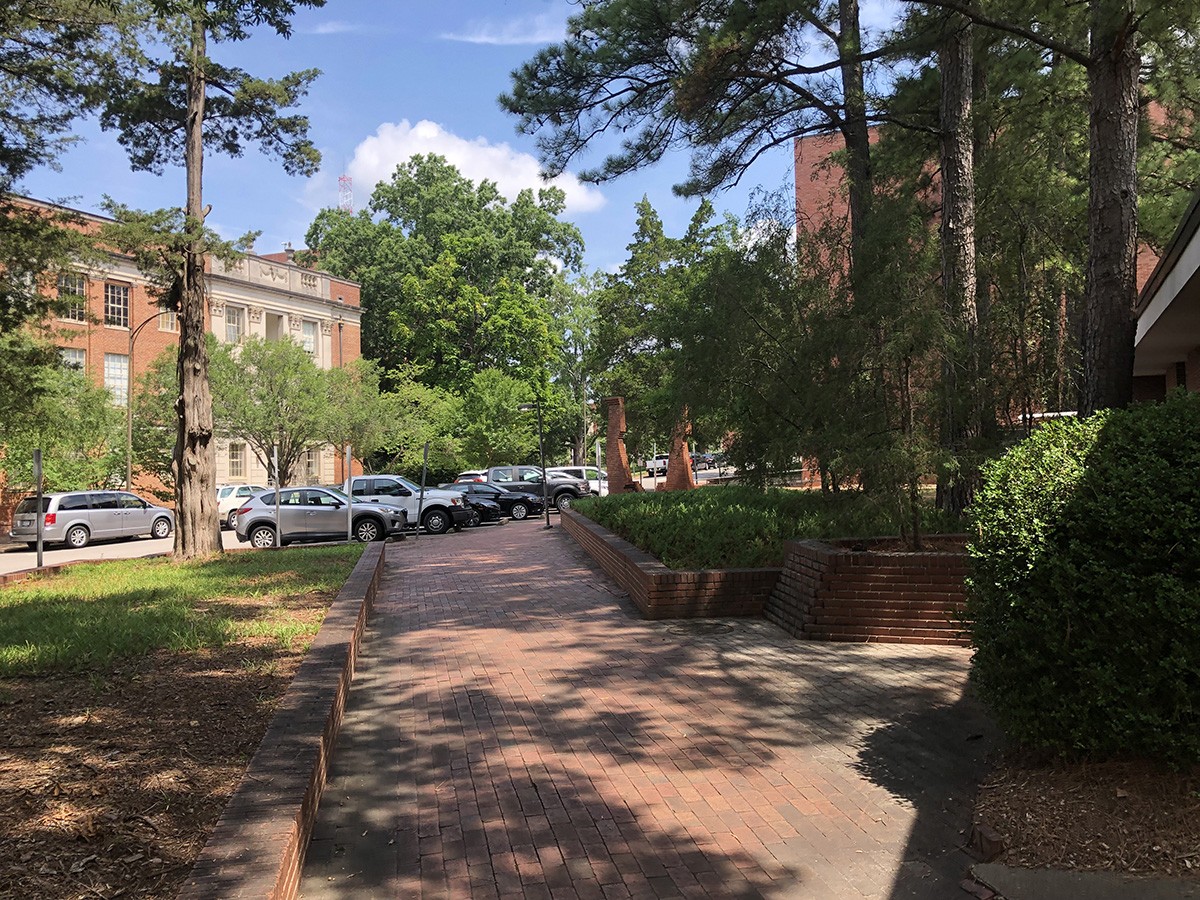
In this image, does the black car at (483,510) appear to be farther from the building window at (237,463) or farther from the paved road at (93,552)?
the building window at (237,463)

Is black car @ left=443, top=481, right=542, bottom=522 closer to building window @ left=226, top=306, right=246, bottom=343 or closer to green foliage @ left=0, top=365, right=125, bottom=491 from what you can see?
green foliage @ left=0, top=365, right=125, bottom=491

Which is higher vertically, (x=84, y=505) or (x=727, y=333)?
(x=727, y=333)

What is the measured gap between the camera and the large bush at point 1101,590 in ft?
12.6

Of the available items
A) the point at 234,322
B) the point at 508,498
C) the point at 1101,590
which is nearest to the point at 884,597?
the point at 1101,590

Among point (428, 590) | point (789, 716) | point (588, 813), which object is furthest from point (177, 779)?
point (428, 590)

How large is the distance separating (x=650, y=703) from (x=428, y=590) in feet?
21.8

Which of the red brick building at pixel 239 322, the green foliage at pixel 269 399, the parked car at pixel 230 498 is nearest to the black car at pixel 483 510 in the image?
the green foliage at pixel 269 399

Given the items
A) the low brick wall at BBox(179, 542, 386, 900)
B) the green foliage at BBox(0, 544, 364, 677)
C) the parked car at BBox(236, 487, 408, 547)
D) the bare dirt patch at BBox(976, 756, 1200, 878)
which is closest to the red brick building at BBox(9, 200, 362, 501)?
the parked car at BBox(236, 487, 408, 547)

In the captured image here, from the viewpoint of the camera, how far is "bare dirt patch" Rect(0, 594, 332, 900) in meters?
3.48

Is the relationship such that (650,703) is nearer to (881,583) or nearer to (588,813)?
(588,813)

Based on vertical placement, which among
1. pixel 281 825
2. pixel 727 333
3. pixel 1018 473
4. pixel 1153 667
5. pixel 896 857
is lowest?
pixel 896 857

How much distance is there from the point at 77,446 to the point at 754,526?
98.3ft

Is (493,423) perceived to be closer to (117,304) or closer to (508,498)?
(508,498)

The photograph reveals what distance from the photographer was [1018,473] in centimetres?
462
